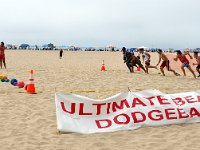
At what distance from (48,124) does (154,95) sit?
227cm

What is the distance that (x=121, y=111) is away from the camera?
6969mm

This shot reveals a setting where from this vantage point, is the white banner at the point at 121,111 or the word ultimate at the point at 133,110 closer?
the white banner at the point at 121,111

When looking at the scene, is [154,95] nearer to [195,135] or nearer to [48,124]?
[195,135]

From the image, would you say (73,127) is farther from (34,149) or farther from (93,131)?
(34,149)

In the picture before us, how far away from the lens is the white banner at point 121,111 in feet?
22.0

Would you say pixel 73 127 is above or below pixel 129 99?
below

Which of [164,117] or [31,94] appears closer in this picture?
[164,117]

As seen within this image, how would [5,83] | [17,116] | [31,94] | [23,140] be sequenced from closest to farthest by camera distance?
[23,140] < [17,116] < [31,94] < [5,83]

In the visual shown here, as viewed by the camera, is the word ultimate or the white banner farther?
the word ultimate

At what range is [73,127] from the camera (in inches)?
260

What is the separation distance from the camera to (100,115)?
22.6 ft

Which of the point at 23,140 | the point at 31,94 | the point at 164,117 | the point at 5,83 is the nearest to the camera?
the point at 23,140

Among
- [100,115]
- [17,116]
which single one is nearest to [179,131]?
[100,115]

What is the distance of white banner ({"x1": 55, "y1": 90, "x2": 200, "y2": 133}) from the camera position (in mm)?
6695
